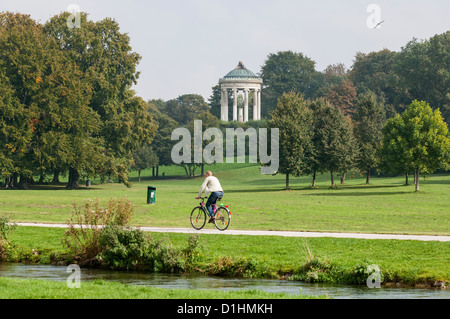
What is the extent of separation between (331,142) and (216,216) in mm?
44105

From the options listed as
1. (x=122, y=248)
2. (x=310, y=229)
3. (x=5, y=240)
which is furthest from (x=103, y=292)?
(x=310, y=229)

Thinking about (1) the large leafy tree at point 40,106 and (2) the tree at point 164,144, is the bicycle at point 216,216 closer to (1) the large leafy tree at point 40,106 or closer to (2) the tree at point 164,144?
(1) the large leafy tree at point 40,106

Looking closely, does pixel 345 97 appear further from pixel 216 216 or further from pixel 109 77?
pixel 216 216

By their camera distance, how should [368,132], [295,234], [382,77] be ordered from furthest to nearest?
[382,77], [368,132], [295,234]

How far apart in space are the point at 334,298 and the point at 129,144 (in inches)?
2292

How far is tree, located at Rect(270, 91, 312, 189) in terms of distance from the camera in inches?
2520

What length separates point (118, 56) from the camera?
2825 inches

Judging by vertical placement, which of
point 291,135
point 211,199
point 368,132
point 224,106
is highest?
point 224,106

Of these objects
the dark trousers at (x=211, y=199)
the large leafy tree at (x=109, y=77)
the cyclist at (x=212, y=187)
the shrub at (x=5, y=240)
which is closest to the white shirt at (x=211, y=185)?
the cyclist at (x=212, y=187)

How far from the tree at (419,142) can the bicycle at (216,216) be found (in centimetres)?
3576

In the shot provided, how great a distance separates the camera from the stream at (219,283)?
49.7 ft

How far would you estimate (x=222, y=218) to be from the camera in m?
23.9

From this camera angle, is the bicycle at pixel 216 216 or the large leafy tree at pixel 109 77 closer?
the bicycle at pixel 216 216
